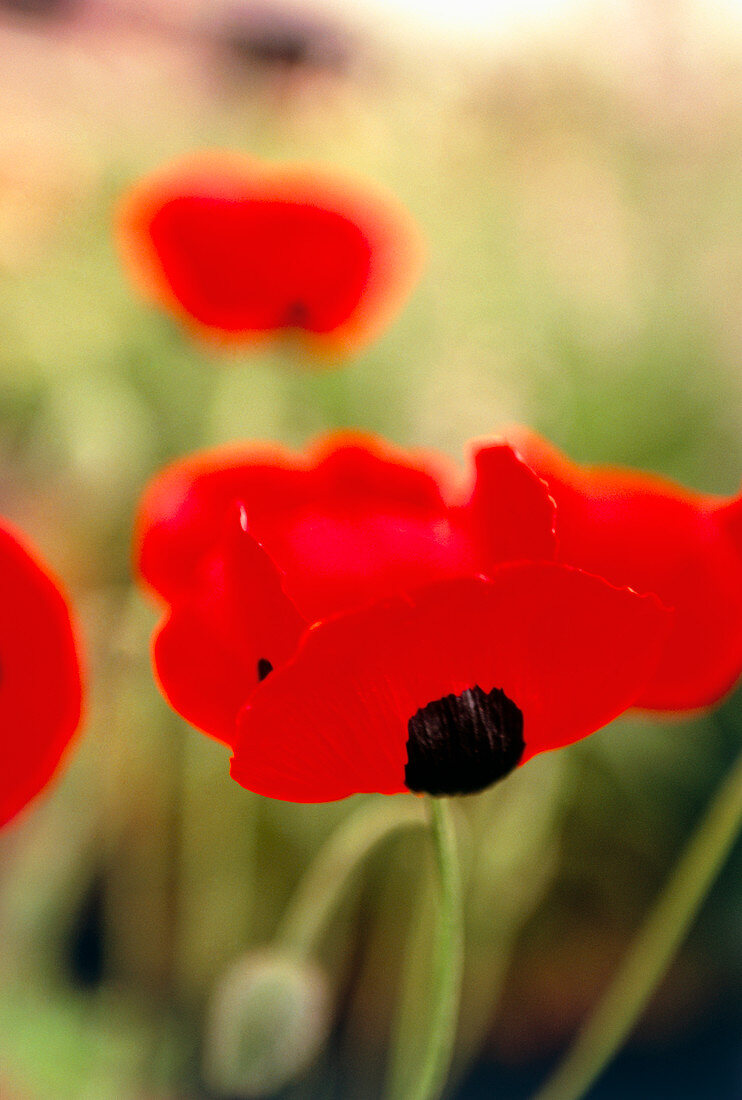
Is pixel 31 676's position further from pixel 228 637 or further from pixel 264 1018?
pixel 264 1018

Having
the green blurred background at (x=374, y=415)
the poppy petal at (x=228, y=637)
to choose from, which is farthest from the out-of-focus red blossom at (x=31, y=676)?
the green blurred background at (x=374, y=415)

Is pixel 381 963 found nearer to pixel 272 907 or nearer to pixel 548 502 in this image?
pixel 272 907

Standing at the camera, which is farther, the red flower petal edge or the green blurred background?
the green blurred background

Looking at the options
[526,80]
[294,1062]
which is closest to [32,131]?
[526,80]

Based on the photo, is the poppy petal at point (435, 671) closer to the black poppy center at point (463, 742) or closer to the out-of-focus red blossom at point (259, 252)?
the black poppy center at point (463, 742)

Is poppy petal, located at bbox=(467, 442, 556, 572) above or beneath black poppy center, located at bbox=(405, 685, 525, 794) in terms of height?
above

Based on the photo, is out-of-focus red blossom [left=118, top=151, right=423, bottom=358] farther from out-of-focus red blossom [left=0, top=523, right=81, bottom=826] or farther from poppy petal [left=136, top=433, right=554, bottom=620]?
out-of-focus red blossom [left=0, top=523, right=81, bottom=826]

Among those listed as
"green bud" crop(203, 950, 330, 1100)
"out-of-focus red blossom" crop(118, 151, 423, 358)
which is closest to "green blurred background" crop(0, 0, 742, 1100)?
"green bud" crop(203, 950, 330, 1100)
